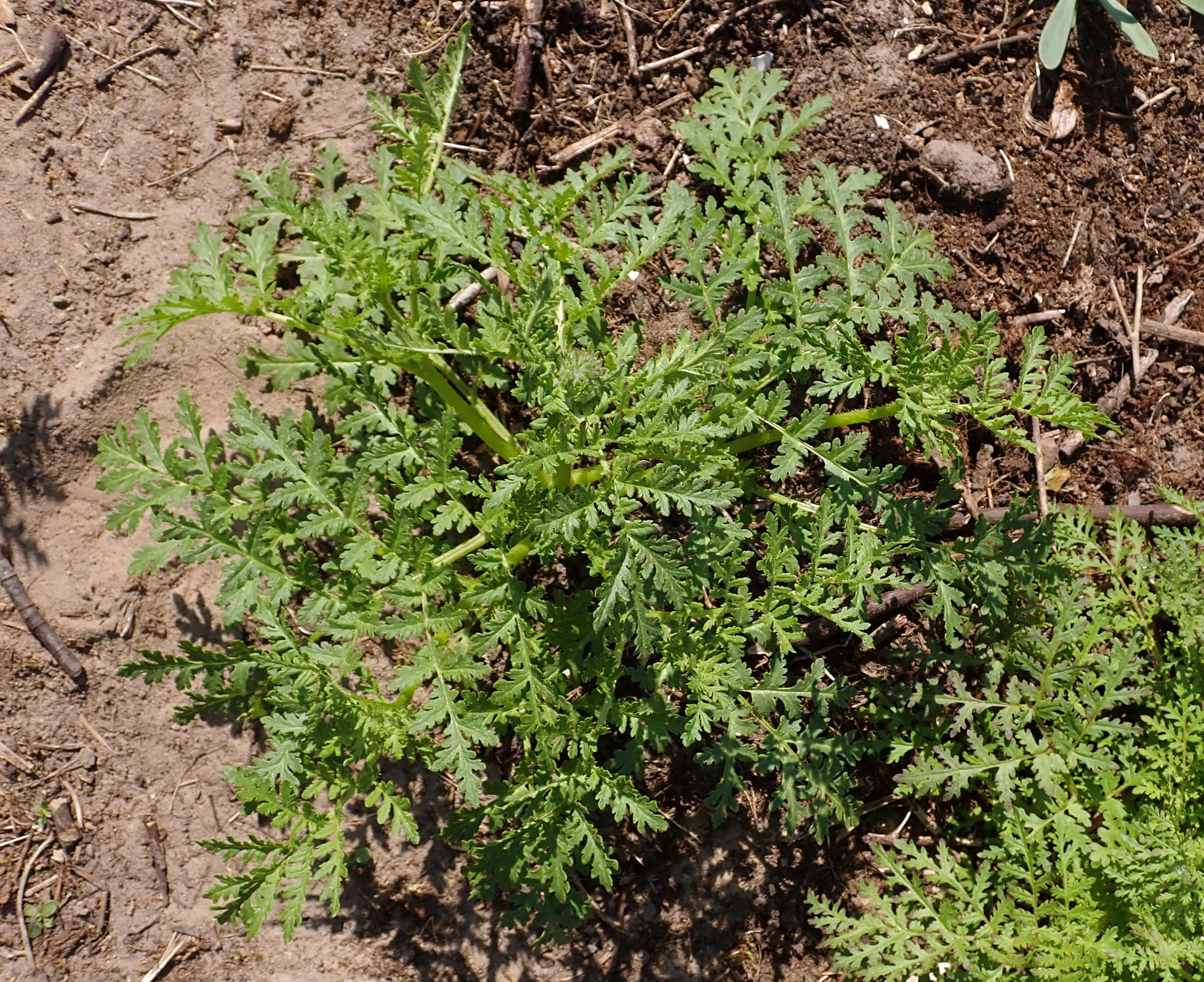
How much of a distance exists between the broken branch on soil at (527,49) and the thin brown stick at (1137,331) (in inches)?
127

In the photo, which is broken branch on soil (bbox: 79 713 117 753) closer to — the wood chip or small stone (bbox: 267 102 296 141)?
the wood chip

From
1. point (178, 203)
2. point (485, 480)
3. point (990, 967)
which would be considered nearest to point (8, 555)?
point (178, 203)

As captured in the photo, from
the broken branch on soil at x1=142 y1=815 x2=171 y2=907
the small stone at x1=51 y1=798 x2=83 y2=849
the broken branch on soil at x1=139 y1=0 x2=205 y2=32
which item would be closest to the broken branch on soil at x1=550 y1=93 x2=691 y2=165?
the broken branch on soil at x1=139 y1=0 x2=205 y2=32

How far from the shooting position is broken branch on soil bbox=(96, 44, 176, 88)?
4.39 metres

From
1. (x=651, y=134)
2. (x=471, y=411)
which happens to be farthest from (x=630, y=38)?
(x=471, y=411)

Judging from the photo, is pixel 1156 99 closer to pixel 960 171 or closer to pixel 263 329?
pixel 960 171

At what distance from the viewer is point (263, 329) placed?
14.7ft

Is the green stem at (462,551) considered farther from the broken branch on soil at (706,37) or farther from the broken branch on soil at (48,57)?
the broken branch on soil at (48,57)

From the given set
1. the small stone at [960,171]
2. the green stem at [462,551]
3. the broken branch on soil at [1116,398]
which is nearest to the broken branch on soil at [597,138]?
the small stone at [960,171]

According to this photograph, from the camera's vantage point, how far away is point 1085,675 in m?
4.20

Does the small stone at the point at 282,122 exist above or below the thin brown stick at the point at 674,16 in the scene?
below

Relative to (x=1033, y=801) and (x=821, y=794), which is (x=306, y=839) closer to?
(x=821, y=794)

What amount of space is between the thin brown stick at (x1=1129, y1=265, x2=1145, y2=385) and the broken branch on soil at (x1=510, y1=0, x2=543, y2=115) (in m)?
3.22

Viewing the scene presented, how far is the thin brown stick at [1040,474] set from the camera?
4.74 m
